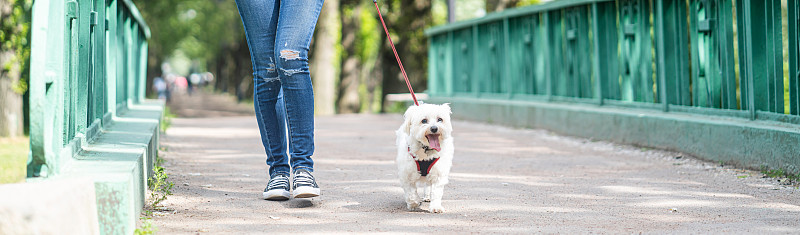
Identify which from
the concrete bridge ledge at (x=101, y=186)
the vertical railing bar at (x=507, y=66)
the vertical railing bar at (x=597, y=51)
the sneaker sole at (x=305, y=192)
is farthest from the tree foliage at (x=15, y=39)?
the sneaker sole at (x=305, y=192)

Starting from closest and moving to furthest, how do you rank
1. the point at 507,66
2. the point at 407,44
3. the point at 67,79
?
the point at 67,79 → the point at 507,66 → the point at 407,44

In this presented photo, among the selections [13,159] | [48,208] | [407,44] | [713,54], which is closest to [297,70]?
[48,208]

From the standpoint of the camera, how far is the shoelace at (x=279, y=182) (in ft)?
17.7

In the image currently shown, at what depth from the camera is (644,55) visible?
984cm

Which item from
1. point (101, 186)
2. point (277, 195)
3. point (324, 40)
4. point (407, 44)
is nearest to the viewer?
point (101, 186)

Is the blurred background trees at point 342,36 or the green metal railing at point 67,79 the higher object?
the blurred background trees at point 342,36

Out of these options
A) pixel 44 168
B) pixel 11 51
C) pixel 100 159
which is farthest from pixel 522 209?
pixel 11 51

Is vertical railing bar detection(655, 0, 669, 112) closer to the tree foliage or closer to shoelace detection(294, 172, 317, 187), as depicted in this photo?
shoelace detection(294, 172, 317, 187)

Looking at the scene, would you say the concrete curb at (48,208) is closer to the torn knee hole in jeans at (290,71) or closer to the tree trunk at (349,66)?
the torn knee hole in jeans at (290,71)

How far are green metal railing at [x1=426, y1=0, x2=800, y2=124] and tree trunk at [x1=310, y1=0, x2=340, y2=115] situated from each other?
7.51 meters

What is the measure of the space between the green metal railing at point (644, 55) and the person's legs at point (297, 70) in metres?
3.52

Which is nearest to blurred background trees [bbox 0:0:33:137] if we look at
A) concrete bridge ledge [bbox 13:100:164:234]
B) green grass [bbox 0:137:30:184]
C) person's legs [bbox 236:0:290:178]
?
green grass [bbox 0:137:30:184]

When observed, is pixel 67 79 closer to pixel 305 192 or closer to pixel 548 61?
pixel 305 192

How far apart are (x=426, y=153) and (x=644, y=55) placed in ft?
17.0
